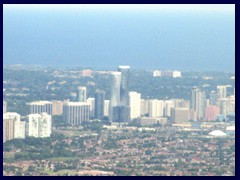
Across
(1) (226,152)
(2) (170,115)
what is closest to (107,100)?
(2) (170,115)

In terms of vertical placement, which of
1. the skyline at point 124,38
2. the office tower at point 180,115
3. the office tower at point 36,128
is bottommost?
the office tower at point 36,128

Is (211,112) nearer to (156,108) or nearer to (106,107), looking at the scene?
(156,108)

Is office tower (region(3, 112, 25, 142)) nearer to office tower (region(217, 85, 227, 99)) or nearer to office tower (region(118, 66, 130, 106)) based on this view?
office tower (region(118, 66, 130, 106))

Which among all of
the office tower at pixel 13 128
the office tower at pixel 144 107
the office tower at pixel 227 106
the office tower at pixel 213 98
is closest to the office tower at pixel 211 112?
the office tower at pixel 227 106

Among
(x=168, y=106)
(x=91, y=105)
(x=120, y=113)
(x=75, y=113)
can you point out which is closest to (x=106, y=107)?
(x=91, y=105)

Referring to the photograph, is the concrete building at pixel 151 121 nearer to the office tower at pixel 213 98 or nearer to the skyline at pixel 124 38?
the office tower at pixel 213 98

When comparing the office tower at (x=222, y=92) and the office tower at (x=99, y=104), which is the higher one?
the office tower at (x=222, y=92)
